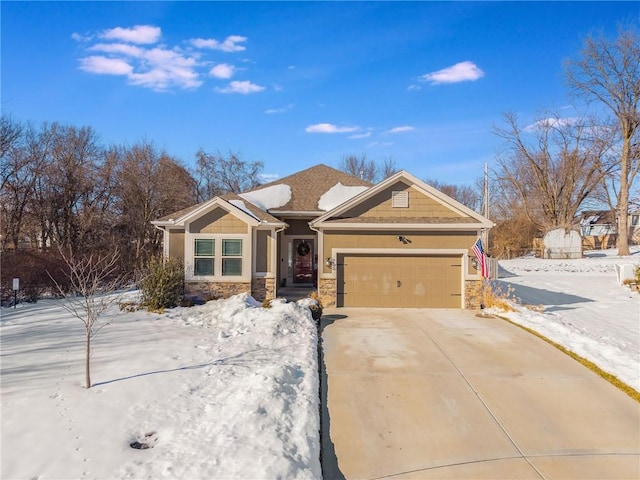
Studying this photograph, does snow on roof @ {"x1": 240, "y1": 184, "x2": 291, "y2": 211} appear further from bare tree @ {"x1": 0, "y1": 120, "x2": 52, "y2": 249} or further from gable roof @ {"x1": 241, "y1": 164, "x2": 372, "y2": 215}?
bare tree @ {"x1": 0, "y1": 120, "x2": 52, "y2": 249}

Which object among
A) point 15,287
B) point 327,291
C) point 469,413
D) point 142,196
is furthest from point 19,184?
point 469,413

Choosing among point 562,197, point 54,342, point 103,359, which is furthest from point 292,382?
point 562,197

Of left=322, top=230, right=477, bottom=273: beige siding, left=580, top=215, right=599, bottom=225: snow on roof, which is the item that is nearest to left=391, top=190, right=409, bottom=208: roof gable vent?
left=322, top=230, right=477, bottom=273: beige siding

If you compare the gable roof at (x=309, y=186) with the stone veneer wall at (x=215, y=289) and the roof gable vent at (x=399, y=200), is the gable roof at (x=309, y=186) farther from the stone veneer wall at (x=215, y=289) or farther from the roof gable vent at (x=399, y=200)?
the stone veneer wall at (x=215, y=289)

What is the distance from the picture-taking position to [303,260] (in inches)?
635

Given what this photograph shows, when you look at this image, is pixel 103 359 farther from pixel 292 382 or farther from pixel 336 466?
pixel 336 466

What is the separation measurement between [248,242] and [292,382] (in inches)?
284

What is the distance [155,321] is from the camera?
1009 centimetres

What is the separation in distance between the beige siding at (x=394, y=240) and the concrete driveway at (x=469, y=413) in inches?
174

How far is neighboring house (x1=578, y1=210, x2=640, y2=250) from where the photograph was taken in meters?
40.4

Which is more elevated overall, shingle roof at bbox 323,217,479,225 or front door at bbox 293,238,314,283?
shingle roof at bbox 323,217,479,225

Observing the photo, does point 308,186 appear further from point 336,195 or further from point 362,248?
point 362,248

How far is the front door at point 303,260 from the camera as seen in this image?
16047 millimetres

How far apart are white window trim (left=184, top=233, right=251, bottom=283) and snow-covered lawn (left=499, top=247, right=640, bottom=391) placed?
829 cm
